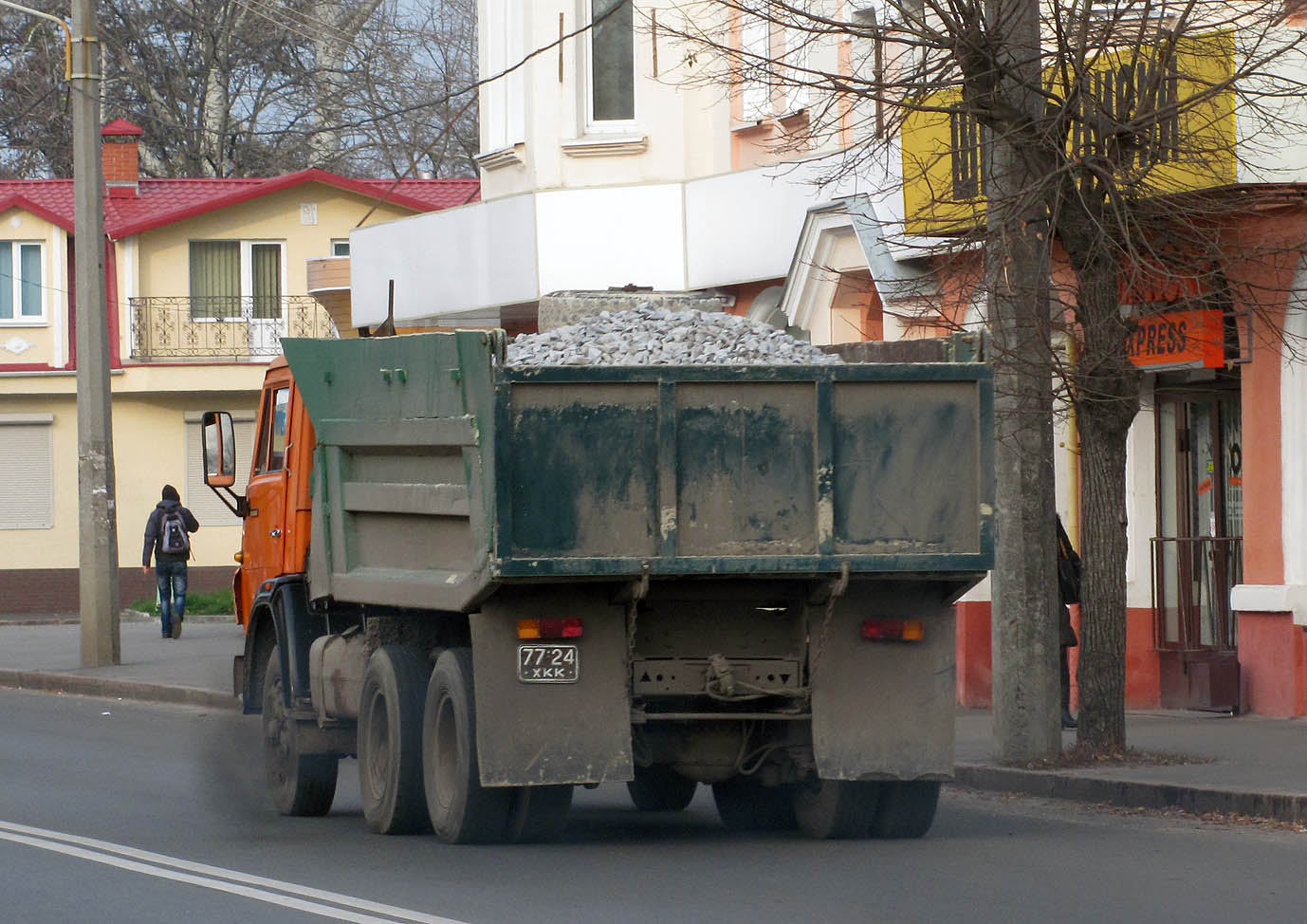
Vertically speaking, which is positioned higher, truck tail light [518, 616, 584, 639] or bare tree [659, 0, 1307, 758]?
bare tree [659, 0, 1307, 758]

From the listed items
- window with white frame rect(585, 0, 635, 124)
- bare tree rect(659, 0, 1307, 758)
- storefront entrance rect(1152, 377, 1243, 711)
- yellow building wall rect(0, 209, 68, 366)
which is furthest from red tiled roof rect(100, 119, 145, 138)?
bare tree rect(659, 0, 1307, 758)

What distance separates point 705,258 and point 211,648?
887 cm

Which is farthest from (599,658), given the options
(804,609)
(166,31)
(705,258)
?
(166,31)

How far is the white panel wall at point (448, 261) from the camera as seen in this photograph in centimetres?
2131

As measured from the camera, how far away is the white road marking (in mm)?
8242

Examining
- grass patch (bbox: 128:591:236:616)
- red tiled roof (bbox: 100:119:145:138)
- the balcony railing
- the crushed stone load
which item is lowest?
grass patch (bbox: 128:591:236:616)

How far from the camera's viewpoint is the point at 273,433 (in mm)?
12781

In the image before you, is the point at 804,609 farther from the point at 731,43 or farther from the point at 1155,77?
the point at 731,43

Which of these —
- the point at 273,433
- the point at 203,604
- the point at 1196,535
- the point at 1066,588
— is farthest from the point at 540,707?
the point at 203,604

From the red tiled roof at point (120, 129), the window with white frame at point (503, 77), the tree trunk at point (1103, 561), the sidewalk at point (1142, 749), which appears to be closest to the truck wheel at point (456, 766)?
the sidewalk at point (1142, 749)

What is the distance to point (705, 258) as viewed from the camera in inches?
812

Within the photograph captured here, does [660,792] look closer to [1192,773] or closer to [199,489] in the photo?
[1192,773]

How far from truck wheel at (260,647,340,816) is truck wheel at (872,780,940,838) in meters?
3.15

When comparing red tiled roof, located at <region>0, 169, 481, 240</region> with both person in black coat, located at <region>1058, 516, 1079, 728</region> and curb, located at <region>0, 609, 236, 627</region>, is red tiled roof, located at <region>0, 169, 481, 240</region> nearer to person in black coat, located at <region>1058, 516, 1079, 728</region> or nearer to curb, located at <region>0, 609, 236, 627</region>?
curb, located at <region>0, 609, 236, 627</region>
